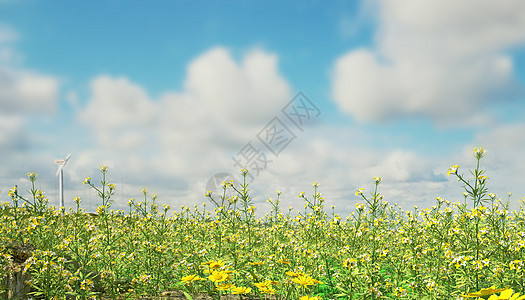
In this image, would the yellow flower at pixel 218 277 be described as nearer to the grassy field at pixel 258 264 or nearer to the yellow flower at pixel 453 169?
the grassy field at pixel 258 264

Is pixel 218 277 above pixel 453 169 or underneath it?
underneath

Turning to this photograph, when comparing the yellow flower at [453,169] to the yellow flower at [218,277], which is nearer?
the yellow flower at [218,277]

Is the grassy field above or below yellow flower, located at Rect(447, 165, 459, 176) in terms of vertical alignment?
below

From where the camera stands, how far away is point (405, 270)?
6758mm

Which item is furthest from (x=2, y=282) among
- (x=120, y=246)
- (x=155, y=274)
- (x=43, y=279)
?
(x=120, y=246)

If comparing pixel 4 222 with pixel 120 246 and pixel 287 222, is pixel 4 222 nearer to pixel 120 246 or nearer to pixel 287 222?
pixel 120 246

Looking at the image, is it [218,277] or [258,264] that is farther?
[258,264]

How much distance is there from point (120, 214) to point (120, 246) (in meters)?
2.89

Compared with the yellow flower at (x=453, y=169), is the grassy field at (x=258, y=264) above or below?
below

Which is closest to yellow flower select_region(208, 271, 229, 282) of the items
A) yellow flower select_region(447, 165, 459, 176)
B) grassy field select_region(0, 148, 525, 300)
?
grassy field select_region(0, 148, 525, 300)

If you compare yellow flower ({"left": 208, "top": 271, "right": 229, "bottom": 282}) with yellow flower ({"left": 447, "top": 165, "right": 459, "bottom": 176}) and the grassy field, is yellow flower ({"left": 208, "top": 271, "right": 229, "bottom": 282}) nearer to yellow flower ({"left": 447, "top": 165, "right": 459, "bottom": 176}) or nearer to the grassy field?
the grassy field

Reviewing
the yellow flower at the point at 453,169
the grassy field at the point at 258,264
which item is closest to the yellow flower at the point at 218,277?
the grassy field at the point at 258,264

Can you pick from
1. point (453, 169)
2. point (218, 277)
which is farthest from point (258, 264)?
point (453, 169)

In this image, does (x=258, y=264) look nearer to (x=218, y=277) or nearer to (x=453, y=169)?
(x=218, y=277)
